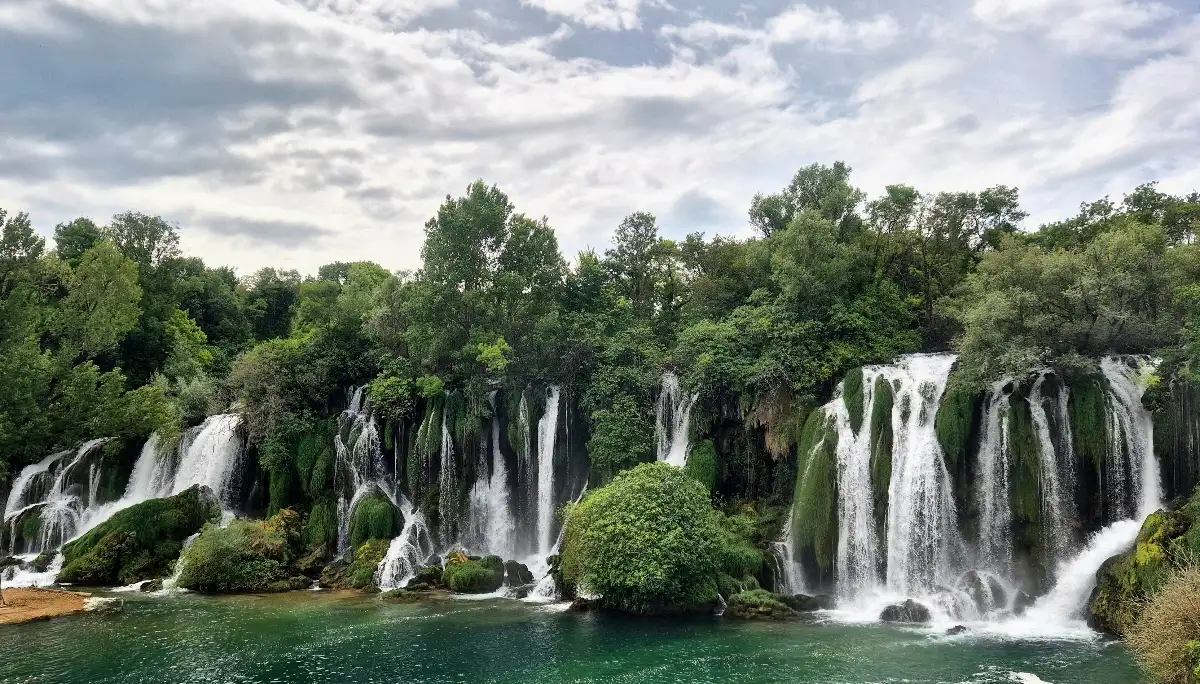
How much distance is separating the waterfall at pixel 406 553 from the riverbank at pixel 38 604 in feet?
32.7

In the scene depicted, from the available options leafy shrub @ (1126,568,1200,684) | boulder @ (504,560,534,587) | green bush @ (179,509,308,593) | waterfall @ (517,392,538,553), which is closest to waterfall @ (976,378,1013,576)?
leafy shrub @ (1126,568,1200,684)

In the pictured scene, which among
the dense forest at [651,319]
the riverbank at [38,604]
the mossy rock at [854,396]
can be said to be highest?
the dense forest at [651,319]

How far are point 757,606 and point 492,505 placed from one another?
555 inches

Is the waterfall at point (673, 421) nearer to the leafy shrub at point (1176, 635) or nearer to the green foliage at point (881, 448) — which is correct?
the green foliage at point (881, 448)

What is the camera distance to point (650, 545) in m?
23.2

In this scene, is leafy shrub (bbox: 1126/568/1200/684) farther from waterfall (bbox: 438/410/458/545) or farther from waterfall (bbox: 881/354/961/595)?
waterfall (bbox: 438/410/458/545)

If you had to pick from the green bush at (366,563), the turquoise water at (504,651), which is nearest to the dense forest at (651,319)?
the green bush at (366,563)

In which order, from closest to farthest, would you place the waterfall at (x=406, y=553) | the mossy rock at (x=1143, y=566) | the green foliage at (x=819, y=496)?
the mossy rock at (x=1143, y=566)
the green foliage at (x=819, y=496)
the waterfall at (x=406, y=553)

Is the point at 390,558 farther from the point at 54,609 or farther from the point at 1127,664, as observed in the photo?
the point at 1127,664

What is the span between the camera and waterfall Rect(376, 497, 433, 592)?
Result: 96.5 feet

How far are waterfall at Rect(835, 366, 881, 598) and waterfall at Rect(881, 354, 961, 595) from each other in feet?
2.14

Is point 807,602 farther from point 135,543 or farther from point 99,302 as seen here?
point 99,302

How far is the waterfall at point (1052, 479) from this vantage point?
2212cm

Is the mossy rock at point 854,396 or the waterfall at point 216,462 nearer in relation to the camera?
the mossy rock at point 854,396
